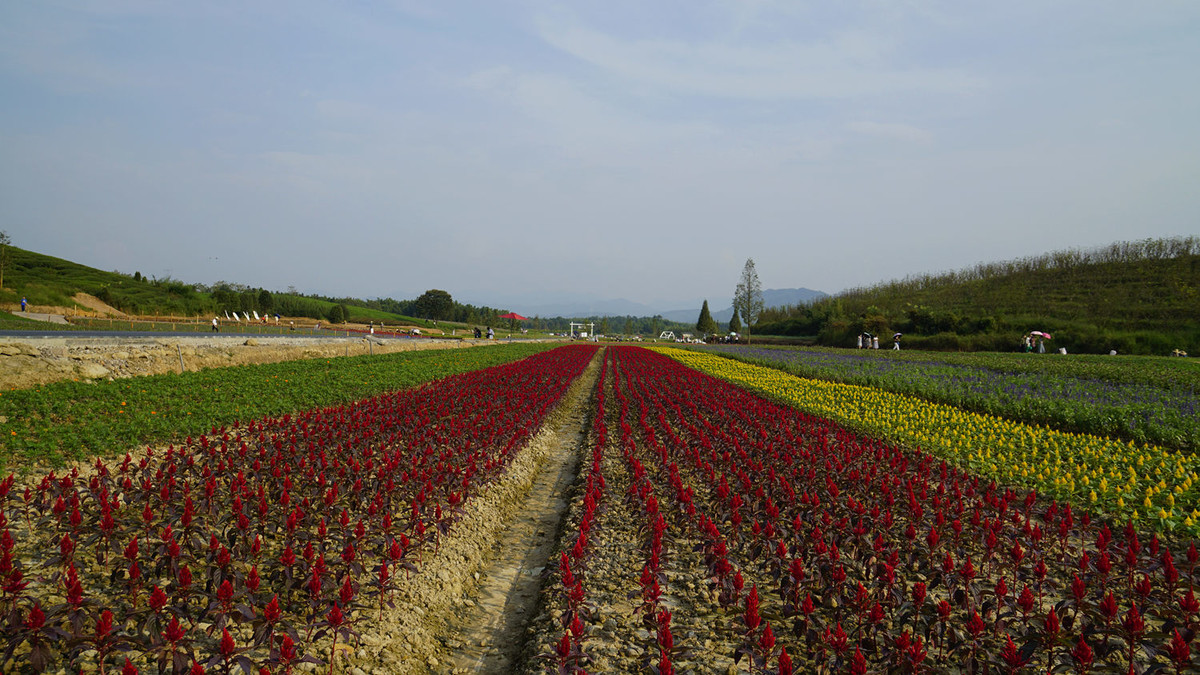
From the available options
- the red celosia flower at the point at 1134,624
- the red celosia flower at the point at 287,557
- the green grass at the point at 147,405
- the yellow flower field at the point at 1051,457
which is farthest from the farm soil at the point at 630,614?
the green grass at the point at 147,405

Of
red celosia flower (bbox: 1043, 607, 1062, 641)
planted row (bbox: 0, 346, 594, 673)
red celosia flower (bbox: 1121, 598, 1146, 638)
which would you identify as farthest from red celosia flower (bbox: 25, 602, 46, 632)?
red celosia flower (bbox: 1121, 598, 1146, 638)

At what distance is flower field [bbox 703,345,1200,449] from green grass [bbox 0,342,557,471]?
15.4 metres

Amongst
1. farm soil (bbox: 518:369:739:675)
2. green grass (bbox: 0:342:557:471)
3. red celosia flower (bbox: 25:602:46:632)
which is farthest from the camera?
green grass (bbox: 0:342:557:471)

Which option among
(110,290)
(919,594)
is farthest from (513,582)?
(110,290)

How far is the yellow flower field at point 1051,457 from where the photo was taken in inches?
219

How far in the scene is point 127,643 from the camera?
9.22ft

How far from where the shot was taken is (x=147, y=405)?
9648mm

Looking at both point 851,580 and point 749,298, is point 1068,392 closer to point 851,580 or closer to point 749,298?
point 851,580

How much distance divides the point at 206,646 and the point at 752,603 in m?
3.49

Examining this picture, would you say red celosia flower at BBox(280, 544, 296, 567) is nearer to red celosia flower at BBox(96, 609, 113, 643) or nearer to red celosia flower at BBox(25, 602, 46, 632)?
red celosia flower at BBox(96, 609, 113, 643)

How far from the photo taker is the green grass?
707 cm

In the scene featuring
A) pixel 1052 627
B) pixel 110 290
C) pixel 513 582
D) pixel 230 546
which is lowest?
pixel 513 582

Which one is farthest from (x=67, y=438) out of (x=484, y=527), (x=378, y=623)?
(x=378, y=623)

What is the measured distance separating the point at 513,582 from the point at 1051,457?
778 cm
